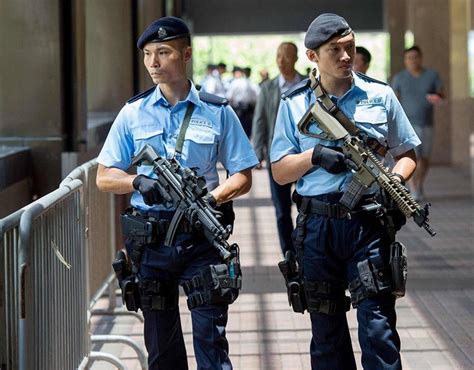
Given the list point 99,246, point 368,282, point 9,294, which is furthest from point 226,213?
point 99,246

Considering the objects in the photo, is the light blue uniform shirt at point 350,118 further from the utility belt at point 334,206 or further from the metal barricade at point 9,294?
the metal barricade at point 9,294

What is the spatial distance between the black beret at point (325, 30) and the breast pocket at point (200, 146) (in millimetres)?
581

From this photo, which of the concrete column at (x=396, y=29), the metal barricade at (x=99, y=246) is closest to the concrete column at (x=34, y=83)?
the metal barricade at (x=99, y=246)

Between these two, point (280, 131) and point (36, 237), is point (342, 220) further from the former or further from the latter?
point (36, 237)

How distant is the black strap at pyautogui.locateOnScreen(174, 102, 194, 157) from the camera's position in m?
5.38

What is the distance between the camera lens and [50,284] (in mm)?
5168

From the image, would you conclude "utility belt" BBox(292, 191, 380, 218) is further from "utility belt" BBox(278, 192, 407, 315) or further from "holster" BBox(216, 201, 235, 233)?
"holster" BBox(216, 201, 235, 233)

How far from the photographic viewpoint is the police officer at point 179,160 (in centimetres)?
535

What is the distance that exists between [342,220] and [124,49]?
883 cm

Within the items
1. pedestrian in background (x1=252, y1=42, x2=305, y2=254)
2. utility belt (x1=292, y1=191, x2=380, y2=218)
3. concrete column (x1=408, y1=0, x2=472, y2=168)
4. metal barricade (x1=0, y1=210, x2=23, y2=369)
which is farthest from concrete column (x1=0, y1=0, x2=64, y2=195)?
concrete column (x1=408, y1=0, x2=472, y2=168)

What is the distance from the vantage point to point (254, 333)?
815cm

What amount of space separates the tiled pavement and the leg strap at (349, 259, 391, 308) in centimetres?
185

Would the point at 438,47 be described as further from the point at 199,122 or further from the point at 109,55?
the point at 199,122

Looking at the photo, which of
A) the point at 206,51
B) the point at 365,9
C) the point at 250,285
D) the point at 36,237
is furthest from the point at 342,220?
the point at 206,51
